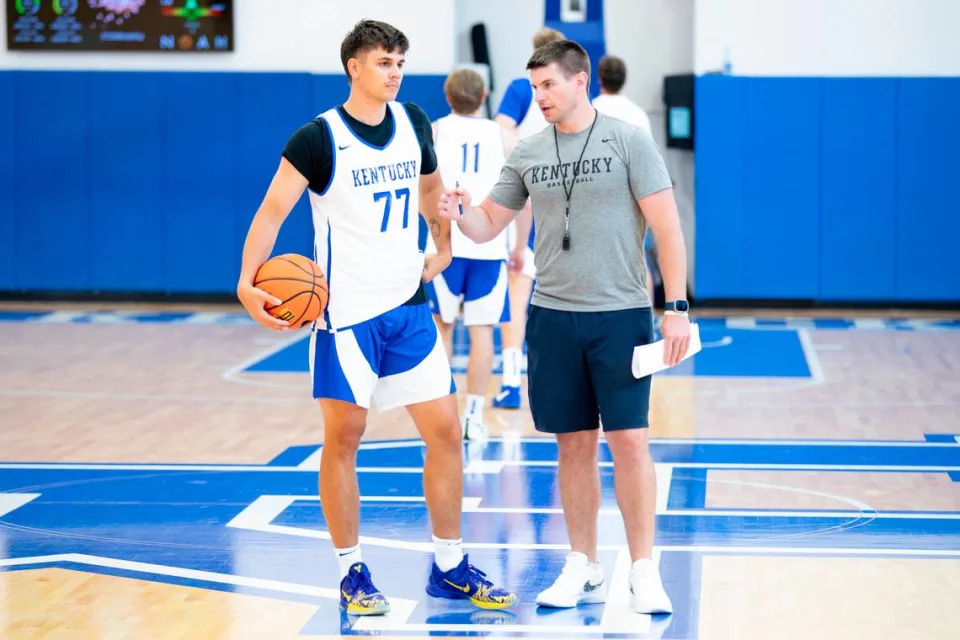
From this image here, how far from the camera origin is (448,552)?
4.65 metres

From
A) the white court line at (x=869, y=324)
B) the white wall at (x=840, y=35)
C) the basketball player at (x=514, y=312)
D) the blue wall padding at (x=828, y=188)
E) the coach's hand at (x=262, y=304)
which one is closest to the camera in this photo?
the coach's hand at (x=262, y=304)

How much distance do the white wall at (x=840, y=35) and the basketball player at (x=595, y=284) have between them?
362 inches

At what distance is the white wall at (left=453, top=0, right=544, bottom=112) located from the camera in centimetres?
1454

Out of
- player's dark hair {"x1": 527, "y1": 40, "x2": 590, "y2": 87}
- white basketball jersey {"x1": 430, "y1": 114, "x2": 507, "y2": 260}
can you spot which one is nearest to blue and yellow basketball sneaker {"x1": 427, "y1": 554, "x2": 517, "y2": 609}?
player's dark hair {"x1": 527, "y1": 40, "x2": 590, "y2": 87}

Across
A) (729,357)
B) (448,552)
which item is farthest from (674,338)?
(729,357)

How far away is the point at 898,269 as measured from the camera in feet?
43.4

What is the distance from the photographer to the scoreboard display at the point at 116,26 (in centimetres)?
1384

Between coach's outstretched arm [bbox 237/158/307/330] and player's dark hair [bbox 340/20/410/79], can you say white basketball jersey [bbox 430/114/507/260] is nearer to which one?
player's dark hair [bbox 340/20/410/79]

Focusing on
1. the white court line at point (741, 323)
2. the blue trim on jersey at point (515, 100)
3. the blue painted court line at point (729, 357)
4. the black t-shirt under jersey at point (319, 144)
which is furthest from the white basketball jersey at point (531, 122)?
the black t-shirt under jersey at point (319, 144)

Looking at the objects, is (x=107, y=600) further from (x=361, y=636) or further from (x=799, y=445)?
(x=799, y=445)

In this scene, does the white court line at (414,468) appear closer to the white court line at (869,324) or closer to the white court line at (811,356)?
the white court line at (811,356)

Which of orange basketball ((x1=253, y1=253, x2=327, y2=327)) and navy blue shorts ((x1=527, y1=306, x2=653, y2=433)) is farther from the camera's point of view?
navy blue shorts ((x1=527, y1=306, x2=653, y2=433))

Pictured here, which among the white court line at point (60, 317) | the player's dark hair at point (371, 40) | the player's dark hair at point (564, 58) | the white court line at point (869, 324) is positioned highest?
the player's dark hair at point (371, 40)

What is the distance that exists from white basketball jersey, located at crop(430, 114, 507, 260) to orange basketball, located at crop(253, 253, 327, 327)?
3.07m
